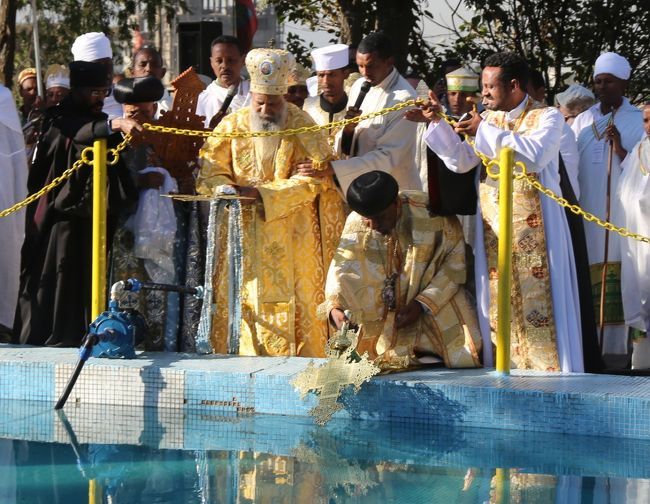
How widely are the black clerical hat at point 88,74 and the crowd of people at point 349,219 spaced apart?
0.01 meters

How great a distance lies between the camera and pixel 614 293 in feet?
31.6

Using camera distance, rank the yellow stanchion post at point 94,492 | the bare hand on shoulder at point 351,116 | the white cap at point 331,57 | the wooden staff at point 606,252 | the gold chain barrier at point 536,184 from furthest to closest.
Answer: the wooden staff at point 606,252 → the white cap at point 331,57 → the bare hand on shoulder at point 351,116 → the gold chain barrier at point 536,184 → the yellow stanchion post at point 94,492

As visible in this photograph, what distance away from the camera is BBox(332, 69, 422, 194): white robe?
8.79m

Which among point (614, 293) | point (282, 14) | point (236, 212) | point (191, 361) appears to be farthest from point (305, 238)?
point (282, 14)

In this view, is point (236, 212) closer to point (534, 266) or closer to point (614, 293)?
point (534, 266)

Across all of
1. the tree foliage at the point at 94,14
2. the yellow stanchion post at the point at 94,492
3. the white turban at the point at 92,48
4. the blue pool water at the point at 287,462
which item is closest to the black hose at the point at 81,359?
the blue pool water at the point at 287,462

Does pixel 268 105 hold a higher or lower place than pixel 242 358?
higher

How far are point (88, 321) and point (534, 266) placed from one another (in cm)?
289

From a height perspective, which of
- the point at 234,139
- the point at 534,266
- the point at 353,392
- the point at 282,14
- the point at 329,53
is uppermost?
the point at 282,14

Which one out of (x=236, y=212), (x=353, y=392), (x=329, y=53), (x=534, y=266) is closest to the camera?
(x=353, y=392)

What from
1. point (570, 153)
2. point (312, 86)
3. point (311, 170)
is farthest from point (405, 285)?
point (312, 86)

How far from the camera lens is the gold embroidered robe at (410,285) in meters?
8.05

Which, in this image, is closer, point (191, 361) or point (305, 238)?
point (191, 361)

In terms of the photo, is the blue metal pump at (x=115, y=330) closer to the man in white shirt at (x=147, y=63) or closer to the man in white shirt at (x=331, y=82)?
the man in white shirt at (x=331, y=82)
